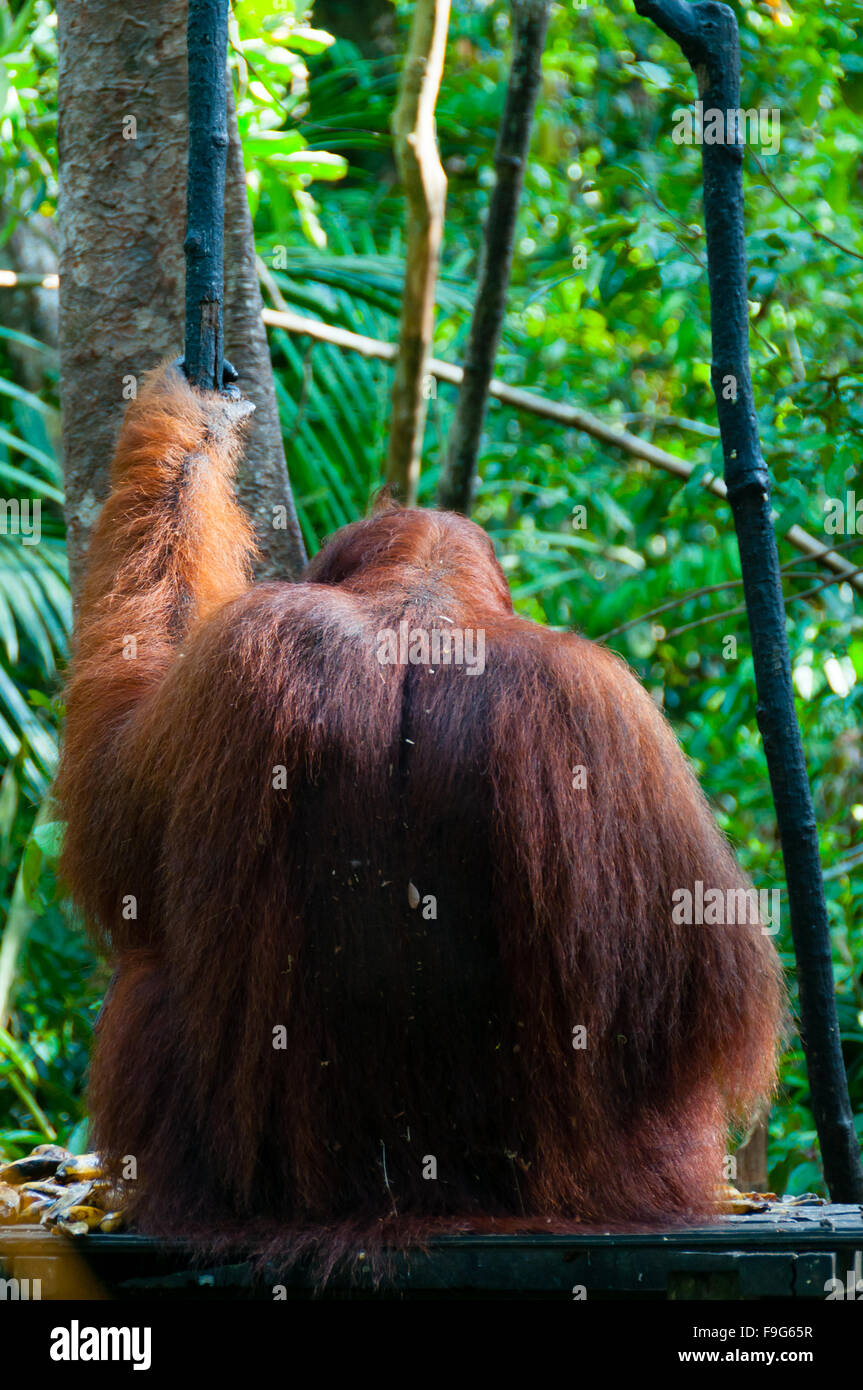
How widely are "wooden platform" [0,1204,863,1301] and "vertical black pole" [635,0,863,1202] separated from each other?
375 millimetres

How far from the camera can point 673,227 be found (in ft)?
12.0

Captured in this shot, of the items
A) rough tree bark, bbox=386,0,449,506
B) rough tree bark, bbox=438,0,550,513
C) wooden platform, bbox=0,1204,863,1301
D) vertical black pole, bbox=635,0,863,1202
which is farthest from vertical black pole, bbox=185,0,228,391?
wooden platform, bbox=0,1204,863,1301

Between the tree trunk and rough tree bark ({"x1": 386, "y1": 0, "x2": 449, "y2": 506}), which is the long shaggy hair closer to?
the tree trunk

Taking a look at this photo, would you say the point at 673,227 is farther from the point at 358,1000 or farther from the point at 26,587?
the point at 358,1000

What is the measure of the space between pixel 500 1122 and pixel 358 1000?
11.1 inches

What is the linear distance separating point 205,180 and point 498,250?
1320 mm

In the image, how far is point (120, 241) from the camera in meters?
2.90

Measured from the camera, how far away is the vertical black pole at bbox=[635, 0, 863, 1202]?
7.05ft

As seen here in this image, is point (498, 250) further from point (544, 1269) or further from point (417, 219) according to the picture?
point (544, 1269)

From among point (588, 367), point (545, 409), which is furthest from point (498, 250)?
point (588, 367)

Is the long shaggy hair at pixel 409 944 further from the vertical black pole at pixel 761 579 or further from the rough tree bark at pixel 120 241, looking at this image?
the rough tree bark at pixel 120 241
